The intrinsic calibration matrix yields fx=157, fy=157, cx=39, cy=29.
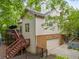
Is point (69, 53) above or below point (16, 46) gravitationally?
below

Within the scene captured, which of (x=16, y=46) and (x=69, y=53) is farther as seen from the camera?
(x=69, y=53)

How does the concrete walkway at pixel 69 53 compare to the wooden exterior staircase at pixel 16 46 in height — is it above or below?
below

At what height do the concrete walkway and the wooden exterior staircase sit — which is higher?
the wooden exterior staircase

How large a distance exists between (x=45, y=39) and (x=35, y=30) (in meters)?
2.66

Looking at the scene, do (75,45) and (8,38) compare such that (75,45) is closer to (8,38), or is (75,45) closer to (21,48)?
(21,48)

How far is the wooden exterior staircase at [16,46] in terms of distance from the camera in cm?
1883

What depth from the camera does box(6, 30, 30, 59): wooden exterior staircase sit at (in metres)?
18.8

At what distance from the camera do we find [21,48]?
21266 mm

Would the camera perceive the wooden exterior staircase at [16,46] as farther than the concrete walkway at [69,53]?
No

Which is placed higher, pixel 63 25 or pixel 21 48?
pixel 63 25

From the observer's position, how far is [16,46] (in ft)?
66.3

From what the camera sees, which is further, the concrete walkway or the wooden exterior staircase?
the concrete walkway

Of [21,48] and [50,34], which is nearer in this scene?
[21,48]

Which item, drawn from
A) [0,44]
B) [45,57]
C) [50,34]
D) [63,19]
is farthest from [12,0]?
[50,34]
